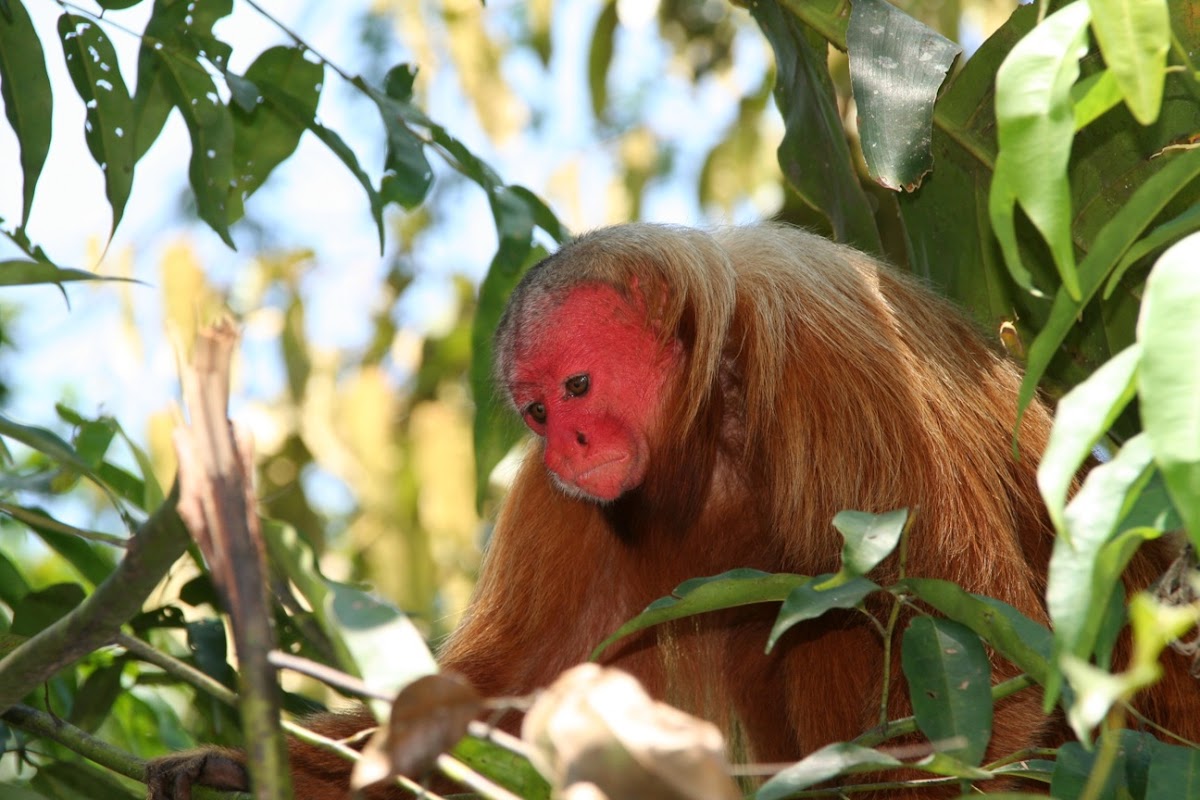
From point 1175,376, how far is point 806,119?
2626 mm

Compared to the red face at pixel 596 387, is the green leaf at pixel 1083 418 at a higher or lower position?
lower

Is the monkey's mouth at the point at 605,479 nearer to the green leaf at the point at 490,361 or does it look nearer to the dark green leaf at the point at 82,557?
the green leaf at the point at 490,361

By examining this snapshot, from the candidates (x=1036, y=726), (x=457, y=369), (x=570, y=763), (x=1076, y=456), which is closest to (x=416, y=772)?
(x=570, y=763)

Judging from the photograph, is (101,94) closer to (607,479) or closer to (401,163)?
(401,163)

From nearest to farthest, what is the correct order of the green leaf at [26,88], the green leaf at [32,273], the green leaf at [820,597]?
the green leaf at [820,597], the green leaf at [32,273], the green leaf at [26,88]

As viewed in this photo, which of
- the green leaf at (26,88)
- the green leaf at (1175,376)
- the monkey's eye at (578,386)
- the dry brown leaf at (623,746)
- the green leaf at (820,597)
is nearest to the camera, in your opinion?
the dry brown leaf at (623,746)

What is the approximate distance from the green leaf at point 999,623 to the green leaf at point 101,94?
216 cm

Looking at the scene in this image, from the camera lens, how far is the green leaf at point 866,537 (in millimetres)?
1954

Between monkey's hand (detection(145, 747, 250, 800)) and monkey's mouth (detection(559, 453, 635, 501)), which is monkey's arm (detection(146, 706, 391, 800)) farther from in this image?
monkey's mouth (detection(559, 453, 635, 501))

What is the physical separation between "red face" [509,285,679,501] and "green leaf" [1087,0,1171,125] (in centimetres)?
229

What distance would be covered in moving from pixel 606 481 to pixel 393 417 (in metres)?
3.78

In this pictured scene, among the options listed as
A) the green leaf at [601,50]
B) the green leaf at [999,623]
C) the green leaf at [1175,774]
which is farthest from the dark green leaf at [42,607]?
the green leaf at [601,50]

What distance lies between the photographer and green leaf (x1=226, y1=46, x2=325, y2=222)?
3.78 m

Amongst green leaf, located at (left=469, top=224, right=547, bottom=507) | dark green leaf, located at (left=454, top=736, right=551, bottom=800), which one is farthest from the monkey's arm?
dark green leaf, located at (left=454, top=736, right=551, bottom=800)
